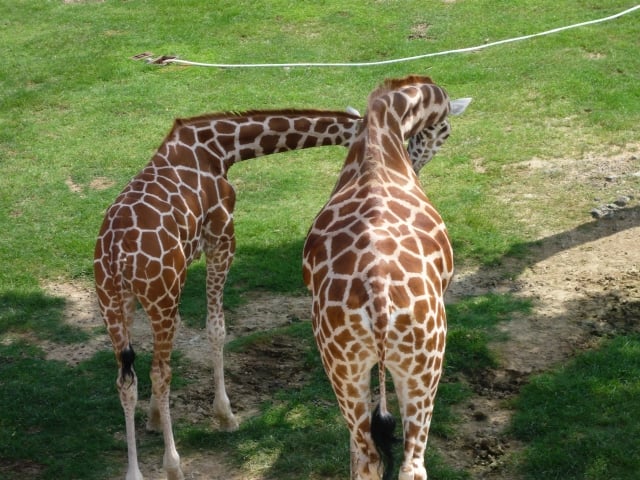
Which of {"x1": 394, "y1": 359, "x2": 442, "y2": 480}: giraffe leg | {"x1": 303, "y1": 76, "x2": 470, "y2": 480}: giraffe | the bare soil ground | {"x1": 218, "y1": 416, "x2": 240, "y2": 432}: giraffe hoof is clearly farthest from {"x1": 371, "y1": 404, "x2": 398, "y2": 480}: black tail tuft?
{"x1": 218, "y1": 416, "x2": 240, "y2": 432}: giraffe hoof

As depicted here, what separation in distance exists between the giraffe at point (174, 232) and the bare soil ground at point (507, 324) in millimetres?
692

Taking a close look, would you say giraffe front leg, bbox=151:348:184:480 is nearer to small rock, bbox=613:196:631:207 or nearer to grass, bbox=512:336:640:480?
grass, bbox=512:336:640:480

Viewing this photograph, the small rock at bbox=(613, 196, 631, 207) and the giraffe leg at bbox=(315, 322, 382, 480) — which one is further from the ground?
the giraffe leg at bbox=(315, 322, 382, 480)

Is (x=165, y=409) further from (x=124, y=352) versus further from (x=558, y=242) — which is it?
(x=558, y=242)

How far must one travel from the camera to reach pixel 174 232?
26.2ft

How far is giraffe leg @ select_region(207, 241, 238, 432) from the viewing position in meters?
8.75

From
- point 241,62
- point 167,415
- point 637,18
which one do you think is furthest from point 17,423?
point 637,18

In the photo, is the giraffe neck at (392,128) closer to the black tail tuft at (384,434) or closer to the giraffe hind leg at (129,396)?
the black tail tuft at (384,434)

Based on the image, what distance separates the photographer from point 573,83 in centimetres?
1581

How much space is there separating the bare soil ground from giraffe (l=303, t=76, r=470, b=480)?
67.4 inches

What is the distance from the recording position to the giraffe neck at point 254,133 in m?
8.81

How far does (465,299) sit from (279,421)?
304 centimetres

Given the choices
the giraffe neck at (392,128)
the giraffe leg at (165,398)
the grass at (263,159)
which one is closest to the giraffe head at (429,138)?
the giraffe neck at (392,128)

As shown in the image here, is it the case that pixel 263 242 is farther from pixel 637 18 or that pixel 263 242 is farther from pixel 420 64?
pixel 637 18
